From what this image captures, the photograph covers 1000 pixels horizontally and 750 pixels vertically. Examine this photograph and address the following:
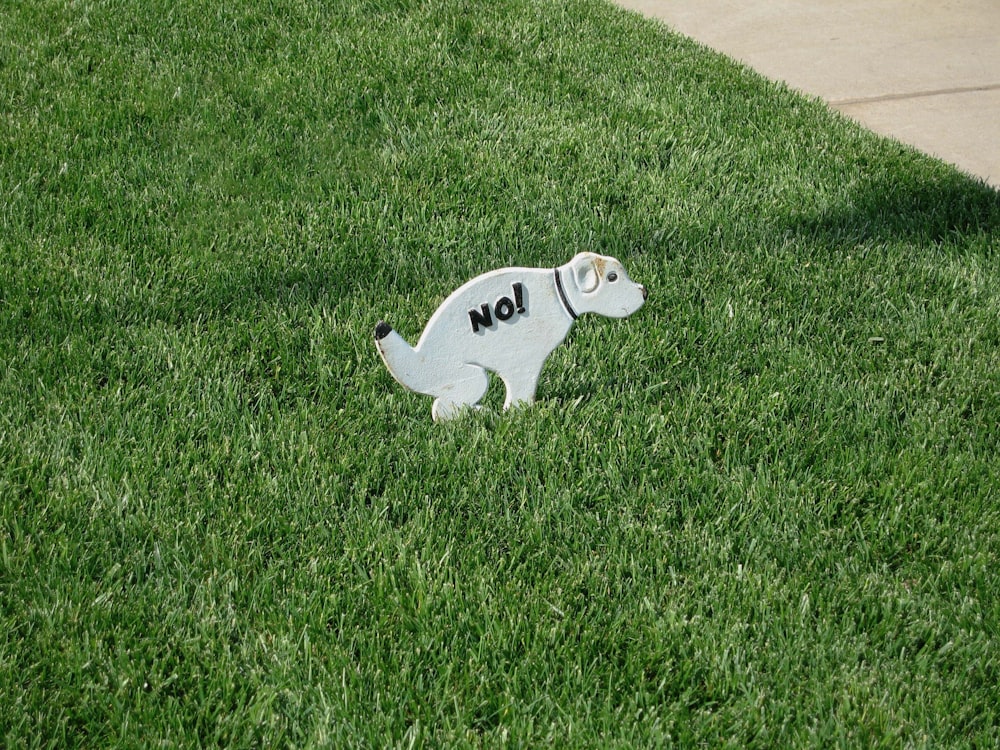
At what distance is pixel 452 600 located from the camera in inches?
98.3

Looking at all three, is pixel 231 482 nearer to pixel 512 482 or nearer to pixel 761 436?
pixel 512 482

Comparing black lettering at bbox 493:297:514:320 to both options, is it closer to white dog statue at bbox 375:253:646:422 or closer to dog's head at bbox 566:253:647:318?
white dog statue at bbox 375:253:646:422

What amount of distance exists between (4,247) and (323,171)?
4.06ft

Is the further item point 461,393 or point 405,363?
point 461,393

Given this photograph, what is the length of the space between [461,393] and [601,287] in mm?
468

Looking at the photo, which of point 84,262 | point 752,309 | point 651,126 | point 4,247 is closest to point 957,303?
point 752,309

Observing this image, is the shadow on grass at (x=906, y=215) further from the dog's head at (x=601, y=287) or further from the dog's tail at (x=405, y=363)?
the dog's tail at (x=405, y=363)

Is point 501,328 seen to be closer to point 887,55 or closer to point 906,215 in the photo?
point 906,215

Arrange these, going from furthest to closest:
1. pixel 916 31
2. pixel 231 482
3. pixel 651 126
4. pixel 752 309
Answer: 1. pixel 916 31
2. pixel 651 126
3. pixel 752 309
4. pixel 231 482

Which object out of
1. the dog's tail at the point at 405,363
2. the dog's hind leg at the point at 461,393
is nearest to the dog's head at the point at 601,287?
the dog's hind leg at the point at 461,393

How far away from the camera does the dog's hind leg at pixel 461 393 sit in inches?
112

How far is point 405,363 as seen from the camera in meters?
2.73

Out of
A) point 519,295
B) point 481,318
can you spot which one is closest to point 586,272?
point 519,295

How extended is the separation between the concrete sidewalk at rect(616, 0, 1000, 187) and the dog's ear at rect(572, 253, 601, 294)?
279cm
